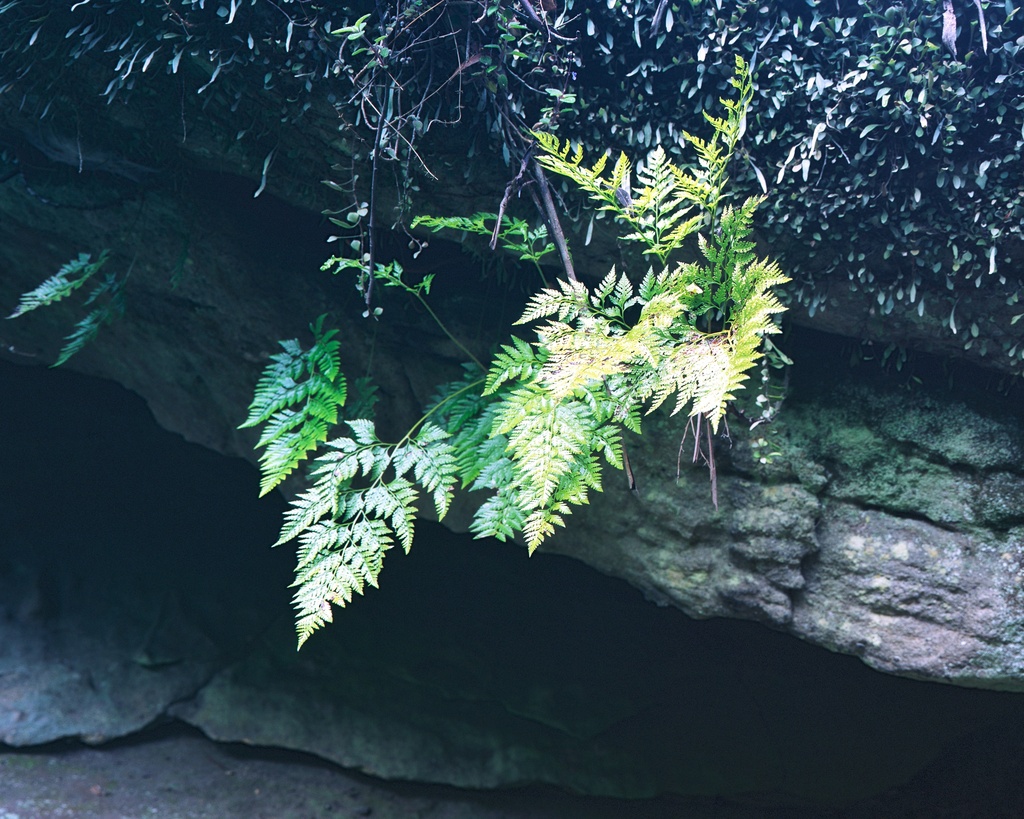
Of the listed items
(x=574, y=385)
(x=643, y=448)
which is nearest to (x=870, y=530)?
(x=643, y=448)

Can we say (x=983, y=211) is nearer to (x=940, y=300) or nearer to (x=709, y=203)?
(x=940, y=300)

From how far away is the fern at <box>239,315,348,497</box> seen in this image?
227cm

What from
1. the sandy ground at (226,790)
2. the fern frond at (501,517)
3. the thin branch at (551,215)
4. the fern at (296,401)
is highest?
the thin branch at (551,215)

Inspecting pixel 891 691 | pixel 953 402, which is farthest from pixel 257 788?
pixel 953 402

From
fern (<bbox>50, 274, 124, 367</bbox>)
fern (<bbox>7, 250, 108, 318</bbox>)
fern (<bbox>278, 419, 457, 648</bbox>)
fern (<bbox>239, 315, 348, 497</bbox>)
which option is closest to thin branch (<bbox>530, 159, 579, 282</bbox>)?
fern (<bbox>278, 419, 457, 648</bbox>)

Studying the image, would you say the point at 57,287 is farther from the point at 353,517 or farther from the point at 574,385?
the point at 574,385

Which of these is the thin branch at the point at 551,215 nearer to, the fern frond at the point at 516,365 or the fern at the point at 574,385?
the fern at the point at 574,385

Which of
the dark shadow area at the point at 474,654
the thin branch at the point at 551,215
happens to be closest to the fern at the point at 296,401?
the thin branch at the point at 551,215

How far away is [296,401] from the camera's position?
2.45 metres

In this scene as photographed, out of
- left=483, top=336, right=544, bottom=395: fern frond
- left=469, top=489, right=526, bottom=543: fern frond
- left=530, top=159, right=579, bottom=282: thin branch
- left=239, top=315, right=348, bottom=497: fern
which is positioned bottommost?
left=469, top=489, right=526, bottom=543: fern frond

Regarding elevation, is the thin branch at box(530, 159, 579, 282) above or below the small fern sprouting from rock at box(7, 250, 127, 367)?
above

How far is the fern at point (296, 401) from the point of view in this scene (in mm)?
2273

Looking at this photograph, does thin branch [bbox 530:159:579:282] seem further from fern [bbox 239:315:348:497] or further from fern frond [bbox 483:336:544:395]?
fern [bbox 239:315:348:497]

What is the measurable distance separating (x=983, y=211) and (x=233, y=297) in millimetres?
2845
